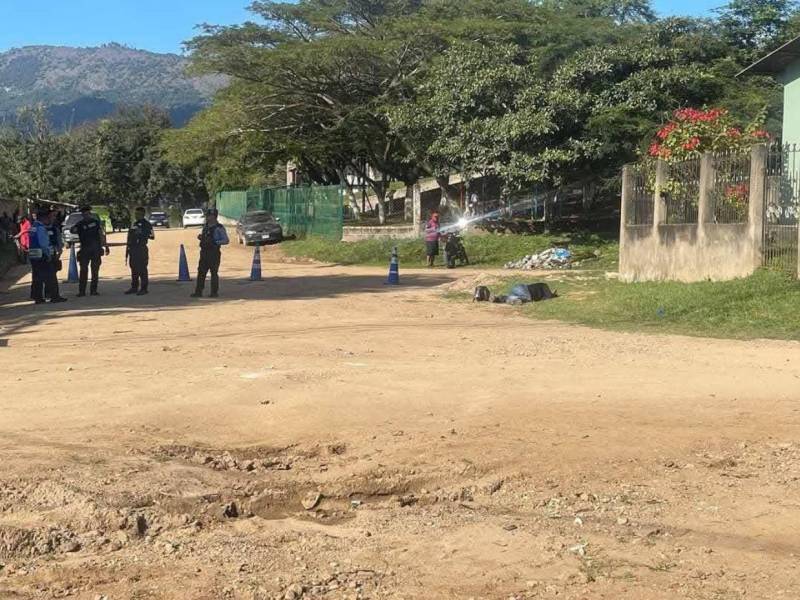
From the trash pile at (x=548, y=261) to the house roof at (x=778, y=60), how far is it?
22.1ft

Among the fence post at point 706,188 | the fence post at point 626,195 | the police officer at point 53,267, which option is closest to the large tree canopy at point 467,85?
the fence post at point 626,195

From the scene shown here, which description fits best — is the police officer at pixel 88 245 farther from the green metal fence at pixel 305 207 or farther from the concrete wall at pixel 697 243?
the green metal fence at pixel 305 207

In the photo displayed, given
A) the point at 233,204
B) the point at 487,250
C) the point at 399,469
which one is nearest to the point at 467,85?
the point at 487,250

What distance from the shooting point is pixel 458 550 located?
4527 millimetres

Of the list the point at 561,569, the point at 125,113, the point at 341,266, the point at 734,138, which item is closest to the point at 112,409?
the point at 561,569

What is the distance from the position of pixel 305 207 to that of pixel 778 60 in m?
20.2

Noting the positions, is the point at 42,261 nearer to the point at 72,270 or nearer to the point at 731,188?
the point at 72,270

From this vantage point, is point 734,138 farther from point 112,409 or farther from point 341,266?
point 112,409

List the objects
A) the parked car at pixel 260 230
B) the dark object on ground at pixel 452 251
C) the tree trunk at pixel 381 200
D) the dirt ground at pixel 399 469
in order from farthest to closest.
A: 1. the tree trunk at pixel 381 200
2. the parked car at pixel 260 230
3. the dark object on ground at pixel 452 251
4. the dirt ground at pixel 399 469

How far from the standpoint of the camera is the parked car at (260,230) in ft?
120

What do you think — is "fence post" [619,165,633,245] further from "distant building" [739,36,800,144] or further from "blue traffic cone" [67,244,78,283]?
"blue traffic cone" [67,244,78,283]

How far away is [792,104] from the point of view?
22797 millimetres

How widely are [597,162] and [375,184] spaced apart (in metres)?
17.5

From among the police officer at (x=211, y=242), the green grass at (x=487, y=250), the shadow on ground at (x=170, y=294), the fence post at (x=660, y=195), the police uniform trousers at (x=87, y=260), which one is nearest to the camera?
the shadow on ground at (x=170, y=294)
